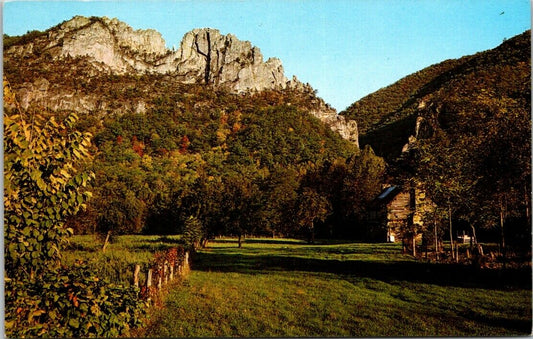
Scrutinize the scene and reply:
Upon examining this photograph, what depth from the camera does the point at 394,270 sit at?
45.8ft

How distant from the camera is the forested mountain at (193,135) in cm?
2461

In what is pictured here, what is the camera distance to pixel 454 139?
42.4 feet

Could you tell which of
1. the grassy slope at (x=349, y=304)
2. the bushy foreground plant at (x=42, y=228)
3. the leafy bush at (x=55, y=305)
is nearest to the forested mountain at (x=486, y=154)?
the grassy slope at (x=349, y=304)

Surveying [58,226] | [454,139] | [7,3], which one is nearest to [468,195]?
[454,139]

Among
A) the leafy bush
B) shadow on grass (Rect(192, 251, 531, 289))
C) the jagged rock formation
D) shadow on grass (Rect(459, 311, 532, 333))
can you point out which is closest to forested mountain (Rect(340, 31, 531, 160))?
shadow on grass (Rect(192, 251, 531, 289))

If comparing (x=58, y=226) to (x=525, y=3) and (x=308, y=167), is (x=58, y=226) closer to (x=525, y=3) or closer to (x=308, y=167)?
(x=525, y=3)

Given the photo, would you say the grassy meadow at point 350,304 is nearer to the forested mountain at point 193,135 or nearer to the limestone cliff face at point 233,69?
the forested mountain at point 193,135

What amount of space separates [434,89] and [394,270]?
74.3 feet

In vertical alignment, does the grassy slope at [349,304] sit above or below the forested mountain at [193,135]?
below

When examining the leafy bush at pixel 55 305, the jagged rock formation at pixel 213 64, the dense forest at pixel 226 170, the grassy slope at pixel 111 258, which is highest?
the jagged rock formation at pixel 213 64

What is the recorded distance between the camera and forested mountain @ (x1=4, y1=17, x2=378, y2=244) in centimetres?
2461

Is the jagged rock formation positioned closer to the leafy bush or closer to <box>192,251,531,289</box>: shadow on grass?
<box>192,251,531,289</box>: shadow on grass

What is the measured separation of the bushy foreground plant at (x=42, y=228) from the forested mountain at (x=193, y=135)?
3.54 meters

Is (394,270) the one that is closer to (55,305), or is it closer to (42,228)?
(55,305)
